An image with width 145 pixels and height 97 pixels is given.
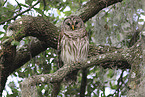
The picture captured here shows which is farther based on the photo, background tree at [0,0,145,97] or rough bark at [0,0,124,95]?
background tree at [0,0,145,97]

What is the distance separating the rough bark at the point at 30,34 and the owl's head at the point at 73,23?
12 cm

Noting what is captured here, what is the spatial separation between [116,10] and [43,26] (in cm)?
143

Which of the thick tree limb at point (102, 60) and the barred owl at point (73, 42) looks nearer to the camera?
the thick tree limb at point (102, 60)

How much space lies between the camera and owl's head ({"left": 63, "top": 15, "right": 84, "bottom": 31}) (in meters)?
4.41

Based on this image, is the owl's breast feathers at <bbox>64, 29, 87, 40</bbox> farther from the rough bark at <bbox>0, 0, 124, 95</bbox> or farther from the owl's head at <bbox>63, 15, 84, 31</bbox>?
the rough bark at <bbox>0, 0, 124, 95</bbox>

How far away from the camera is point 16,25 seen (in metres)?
3.57

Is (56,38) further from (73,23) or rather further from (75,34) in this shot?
(73,23)

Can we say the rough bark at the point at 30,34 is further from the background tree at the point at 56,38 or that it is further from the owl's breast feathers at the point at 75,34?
the owl's breast feathers at the point at 75,34

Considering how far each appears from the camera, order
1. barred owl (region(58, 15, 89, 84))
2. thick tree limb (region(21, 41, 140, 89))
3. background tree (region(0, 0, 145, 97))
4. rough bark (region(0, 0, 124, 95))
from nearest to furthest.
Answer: thick tree limb (region(21, 41, 140, 89))
rough bark (region(0, 0, 124, 95))
background tree (region(0, 0, 145, 97))
barred owl (region(58, 15, 89, 84))

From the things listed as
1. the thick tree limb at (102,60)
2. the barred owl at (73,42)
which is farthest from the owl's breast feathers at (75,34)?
the thick tree limb at (102,60)

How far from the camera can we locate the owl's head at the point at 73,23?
14.5 ft

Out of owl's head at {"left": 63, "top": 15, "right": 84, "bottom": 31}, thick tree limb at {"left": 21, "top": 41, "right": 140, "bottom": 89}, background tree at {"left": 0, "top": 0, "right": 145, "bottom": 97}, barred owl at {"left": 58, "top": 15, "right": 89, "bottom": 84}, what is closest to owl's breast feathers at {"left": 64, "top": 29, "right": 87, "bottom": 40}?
barred owl at {"left": 58, "top": 15, "right": 89, "bottom": 84}

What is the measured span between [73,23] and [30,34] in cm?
102

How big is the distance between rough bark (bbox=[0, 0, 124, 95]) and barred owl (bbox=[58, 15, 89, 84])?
0.16m
